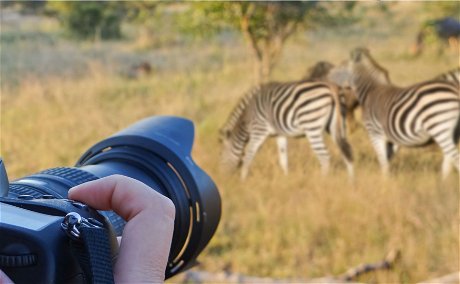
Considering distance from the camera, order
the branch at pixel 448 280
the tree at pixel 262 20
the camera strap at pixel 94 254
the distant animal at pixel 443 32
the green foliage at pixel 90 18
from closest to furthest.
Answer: the camera strap at pixel 94 254
the branch at pixel 448 280
the tree at pixel 262 20
the green foliage at pixel 90 18
the distant animal at pixel 443 32

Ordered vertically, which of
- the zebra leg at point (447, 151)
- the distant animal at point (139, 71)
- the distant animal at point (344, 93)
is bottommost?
the distant animal at point (139, 71)

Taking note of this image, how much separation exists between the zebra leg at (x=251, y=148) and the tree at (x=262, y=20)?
1467 millimetres

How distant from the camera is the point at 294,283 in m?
3.73

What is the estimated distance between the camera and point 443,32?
44.3ft

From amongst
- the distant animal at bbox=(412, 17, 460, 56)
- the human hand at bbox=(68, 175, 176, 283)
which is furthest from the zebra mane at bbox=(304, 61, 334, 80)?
the distant animal at bbox=(412, 17, 460, 56)

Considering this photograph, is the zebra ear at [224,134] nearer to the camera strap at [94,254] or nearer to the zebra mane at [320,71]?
the zebra mane at [320,71]

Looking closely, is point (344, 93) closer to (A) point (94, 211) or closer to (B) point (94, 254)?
(A) point (94, 211)

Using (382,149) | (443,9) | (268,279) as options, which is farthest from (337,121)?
(443,9)

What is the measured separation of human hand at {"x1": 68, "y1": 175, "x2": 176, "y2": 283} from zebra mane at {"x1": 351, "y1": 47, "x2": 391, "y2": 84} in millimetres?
5693

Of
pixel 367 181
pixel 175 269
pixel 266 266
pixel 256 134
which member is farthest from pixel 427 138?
pixel 175 269

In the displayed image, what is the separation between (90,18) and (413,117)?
399 inches

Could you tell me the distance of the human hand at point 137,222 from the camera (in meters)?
0.73

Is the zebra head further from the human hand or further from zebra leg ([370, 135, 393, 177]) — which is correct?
the human hand

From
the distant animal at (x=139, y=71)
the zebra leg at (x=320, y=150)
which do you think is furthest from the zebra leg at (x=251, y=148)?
the distant animal at (x=139, y=71)
